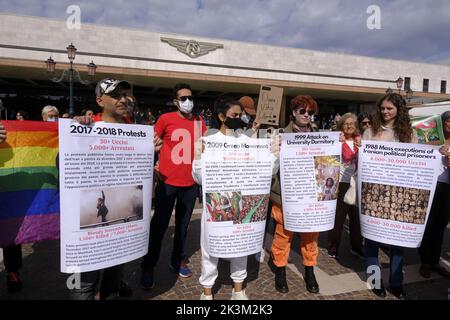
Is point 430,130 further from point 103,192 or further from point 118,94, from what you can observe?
point 103,192

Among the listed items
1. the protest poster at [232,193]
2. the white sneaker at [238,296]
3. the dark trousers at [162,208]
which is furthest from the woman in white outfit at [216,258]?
the dark trousers at [162,208]

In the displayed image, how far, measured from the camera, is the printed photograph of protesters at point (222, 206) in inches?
95.7

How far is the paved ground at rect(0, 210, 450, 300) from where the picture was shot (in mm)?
2955

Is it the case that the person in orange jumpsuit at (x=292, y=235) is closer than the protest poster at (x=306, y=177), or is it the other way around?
the protest poster at (x=306, y=177)

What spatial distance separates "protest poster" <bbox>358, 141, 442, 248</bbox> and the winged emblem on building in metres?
28.7

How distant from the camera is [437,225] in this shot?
349 cm

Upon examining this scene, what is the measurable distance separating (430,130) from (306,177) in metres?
1.64

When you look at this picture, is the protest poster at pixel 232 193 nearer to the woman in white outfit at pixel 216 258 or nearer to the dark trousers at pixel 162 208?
the woman in white outfit at pixel 216 258

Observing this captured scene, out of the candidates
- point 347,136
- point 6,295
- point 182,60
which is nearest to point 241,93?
point 182,60

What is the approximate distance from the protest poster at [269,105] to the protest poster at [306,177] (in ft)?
1.11

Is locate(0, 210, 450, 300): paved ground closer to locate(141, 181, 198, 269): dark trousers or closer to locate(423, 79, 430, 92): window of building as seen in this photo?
locate(141, 181, 198, 269): dark trousers

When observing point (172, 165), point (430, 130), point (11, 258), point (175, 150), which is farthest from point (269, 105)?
point (11, 258)

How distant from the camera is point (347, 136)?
3.98 meters
